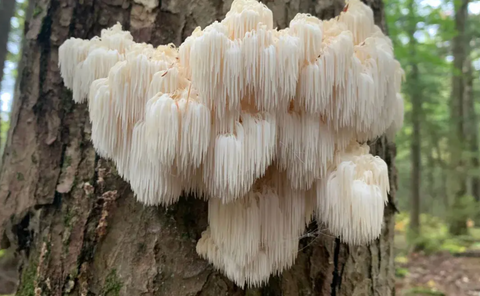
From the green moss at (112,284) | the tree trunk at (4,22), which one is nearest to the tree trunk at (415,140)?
the tree trunk at (4,22)

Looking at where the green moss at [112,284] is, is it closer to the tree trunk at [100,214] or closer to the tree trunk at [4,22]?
the tree trunk at [100,214]

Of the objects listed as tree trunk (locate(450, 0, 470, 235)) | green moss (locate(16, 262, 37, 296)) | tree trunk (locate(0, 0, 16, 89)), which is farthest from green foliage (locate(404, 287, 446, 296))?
tree trunk (locate(0, 0, 16, 89))

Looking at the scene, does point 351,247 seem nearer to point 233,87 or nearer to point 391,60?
point 391,60

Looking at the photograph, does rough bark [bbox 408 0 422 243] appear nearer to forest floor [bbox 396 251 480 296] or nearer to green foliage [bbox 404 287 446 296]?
forest floor [bbox 396 251 480 296]

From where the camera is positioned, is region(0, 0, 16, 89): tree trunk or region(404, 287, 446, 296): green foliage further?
region(404, 287, 446, 296): green foliage

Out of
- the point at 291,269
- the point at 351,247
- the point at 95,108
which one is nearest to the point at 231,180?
the point at 95,108

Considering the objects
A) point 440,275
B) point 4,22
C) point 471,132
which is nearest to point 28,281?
point 4,22
